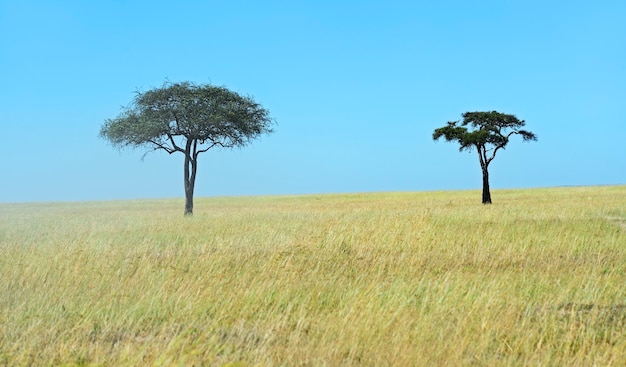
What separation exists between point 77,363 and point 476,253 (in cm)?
875

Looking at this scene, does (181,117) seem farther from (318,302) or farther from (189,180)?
(318,302)

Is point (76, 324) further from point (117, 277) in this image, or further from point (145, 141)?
point (145, 141)

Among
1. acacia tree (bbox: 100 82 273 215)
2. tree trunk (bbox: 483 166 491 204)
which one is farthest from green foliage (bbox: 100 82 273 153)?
tree trunk (bbox: 483 166 491 204)

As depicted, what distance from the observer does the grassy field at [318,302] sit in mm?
5453

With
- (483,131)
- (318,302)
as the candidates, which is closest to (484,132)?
(483,131)

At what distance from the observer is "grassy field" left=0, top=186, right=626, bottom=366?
545cm

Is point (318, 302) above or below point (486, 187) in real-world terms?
below

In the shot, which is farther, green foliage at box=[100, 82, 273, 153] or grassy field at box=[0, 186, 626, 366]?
green foliage at box=[100, 82, 273, 153]

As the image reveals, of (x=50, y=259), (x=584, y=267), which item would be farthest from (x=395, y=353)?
(x=50, y=259)

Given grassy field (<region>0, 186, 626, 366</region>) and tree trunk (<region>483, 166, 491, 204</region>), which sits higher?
tree trunk (<region>483, 166, 491, 204</region>)

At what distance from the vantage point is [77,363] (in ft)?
16.9

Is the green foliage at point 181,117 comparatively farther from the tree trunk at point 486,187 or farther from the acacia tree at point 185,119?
the tree trunk at point 486,187

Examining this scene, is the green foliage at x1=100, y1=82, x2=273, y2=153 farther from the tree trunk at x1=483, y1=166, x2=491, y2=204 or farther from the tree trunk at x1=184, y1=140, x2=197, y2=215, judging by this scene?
the tree trunk at x1=483, y1=166, x2=491, y2=204

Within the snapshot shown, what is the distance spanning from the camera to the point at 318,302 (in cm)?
758
